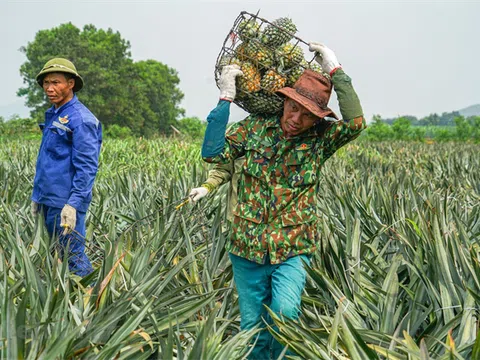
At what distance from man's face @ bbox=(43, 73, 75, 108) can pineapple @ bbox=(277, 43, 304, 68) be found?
1675mm

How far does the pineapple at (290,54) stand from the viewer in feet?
9.66

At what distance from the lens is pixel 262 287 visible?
3.03 meters

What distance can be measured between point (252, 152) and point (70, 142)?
59.2 inches

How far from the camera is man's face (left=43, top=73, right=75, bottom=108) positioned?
397 cm

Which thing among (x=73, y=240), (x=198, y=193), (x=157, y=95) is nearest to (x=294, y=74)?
(x=198, y=193)

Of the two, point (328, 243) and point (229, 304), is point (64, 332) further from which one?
point (328, 243)

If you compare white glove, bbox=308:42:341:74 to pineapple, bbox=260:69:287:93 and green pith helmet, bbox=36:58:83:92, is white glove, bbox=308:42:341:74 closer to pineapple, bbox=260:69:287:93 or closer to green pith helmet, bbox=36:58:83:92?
pineapple, bbox=260:69:287:93

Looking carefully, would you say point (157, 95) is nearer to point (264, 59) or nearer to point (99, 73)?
point (99, 73)

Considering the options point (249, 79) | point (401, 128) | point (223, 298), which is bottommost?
point (223, 298)

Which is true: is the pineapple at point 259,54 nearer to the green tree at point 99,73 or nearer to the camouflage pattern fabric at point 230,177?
the camouflage pattern fabric at point 230,177

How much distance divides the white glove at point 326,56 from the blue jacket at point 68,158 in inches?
65.6

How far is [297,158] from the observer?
9.54 ft

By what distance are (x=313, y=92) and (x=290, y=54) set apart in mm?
301

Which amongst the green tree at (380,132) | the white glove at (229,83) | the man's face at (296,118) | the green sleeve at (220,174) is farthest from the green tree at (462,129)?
the white glove at (229,83)
